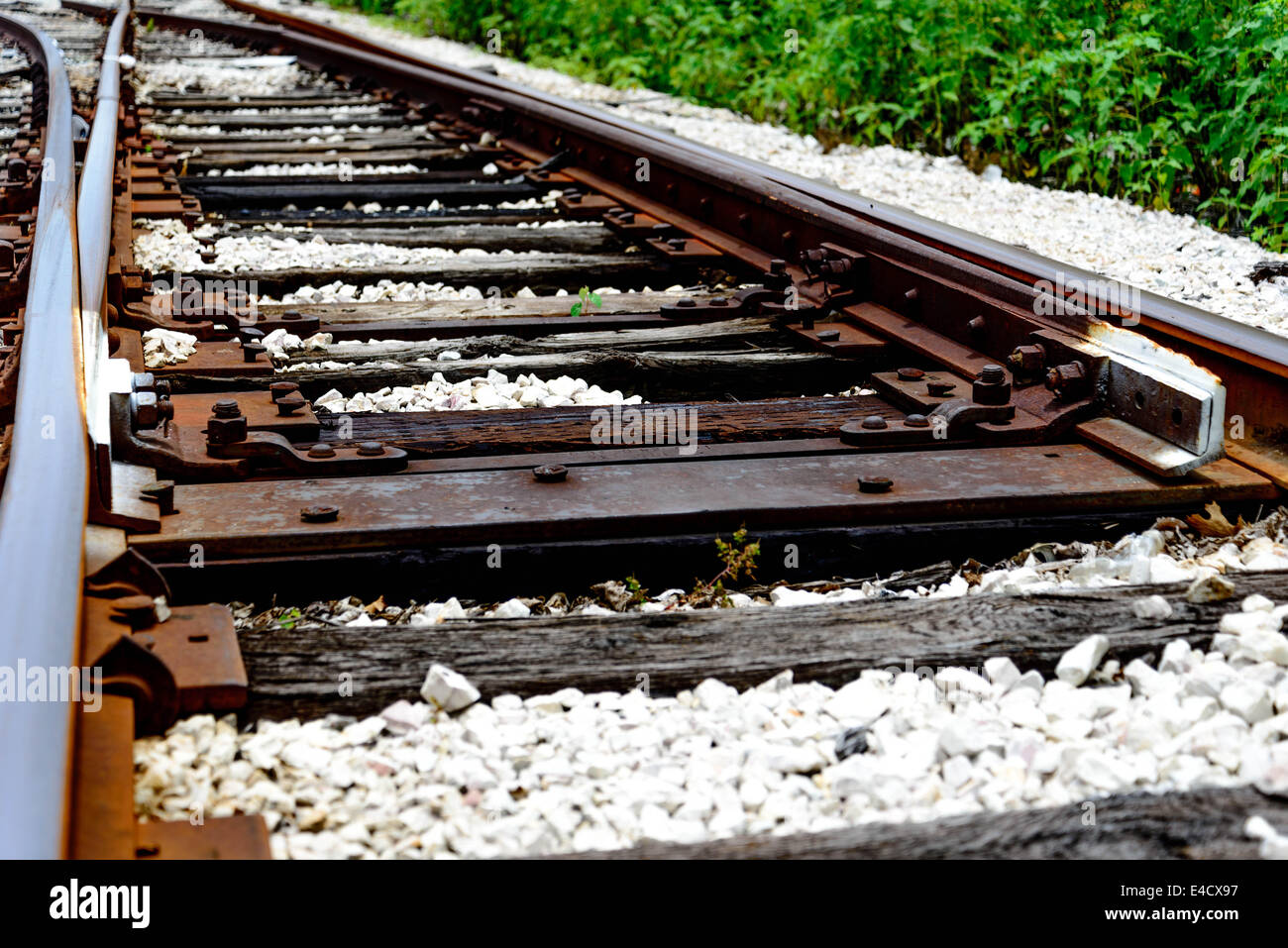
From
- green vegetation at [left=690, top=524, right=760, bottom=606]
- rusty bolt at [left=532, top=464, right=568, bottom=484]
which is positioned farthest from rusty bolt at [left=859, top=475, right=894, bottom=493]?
rusty bolt at [left=532, top=464, right=568, bottom=484]

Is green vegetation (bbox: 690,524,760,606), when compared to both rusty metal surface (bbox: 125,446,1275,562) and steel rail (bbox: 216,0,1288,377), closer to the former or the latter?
rusty metal surface (bbox: 125,446,1275,562)

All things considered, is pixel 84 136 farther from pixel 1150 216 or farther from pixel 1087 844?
pixel 1087 844

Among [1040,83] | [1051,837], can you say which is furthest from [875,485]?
[1040,83]

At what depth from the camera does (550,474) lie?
2174mm

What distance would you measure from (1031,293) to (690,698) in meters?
1.48

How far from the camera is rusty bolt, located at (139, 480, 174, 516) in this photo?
1.99 metres

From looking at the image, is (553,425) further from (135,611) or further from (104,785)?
(104,785)

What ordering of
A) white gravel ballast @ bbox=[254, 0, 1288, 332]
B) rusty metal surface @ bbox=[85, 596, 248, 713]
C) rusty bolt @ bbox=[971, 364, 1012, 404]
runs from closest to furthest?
rusty metal surface @ bbox=[85, 596, 248, 713], rusty bolt @ bbox=[971, 364, 1012, 404], white gravel ballast @ bbox=[254, 0, 1288, 332]

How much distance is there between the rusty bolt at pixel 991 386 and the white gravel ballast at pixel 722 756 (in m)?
0.91

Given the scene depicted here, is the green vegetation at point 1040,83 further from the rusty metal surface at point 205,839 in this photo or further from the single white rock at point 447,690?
the rusty metal surface at point 205,839

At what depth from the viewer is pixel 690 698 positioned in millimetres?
1656

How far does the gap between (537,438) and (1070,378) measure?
3.16ft

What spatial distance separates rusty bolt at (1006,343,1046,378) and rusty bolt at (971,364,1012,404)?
0.28 ft
